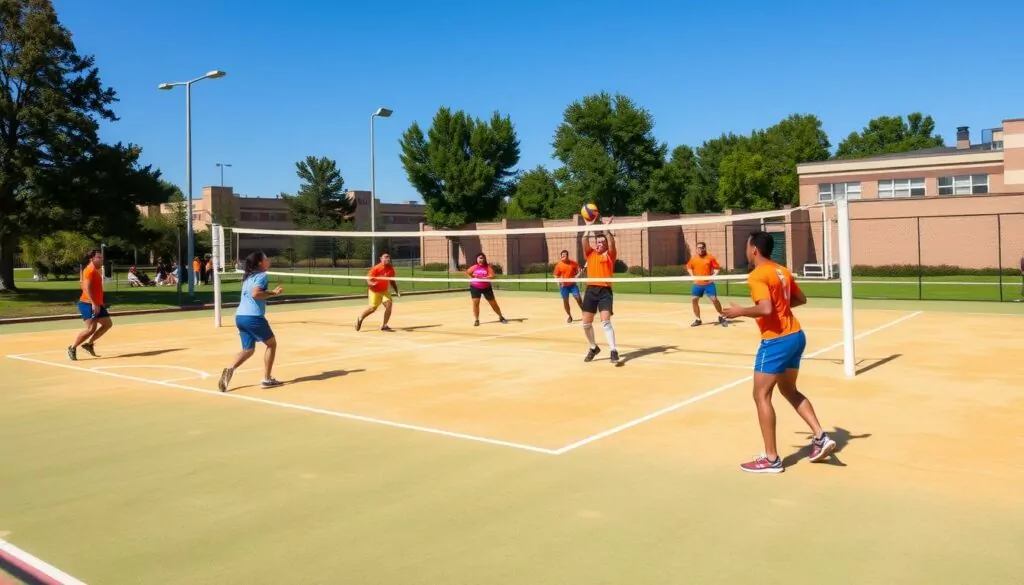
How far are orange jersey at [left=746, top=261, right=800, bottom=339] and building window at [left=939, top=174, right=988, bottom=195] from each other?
180ft

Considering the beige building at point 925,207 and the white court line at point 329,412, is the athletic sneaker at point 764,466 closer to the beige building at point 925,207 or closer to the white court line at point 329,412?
the white court line at point 329,412

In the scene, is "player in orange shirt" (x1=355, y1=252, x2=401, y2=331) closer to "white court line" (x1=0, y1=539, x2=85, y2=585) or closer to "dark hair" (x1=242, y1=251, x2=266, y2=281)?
"dark hair" (x1=242, y1=251, x2=266, y2=281)

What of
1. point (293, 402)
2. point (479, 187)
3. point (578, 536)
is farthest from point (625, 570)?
point (479, 187)

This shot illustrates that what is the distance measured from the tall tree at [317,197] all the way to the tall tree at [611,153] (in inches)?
1079

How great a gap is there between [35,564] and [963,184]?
197 ft

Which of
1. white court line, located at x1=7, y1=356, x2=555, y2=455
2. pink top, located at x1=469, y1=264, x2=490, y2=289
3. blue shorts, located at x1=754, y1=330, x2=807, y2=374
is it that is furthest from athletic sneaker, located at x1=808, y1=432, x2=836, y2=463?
pink top, located at x1=469, y1=264, x2=490, y2=289

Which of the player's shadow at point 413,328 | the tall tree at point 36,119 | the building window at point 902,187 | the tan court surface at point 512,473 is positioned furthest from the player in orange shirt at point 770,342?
the building window at point 902,187

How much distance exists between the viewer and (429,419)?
8.85 metres

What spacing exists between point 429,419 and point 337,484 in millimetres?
A: 2449

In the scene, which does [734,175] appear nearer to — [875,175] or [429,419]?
[875,175]

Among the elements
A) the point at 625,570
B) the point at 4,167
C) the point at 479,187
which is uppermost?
the point at 479,187

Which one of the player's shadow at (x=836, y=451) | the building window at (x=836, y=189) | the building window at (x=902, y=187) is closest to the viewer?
the player's shadow at (x=836, y=451)

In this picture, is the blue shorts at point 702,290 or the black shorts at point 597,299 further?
the blue shorts at point 702,290

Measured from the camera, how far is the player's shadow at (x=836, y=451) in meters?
6.82
